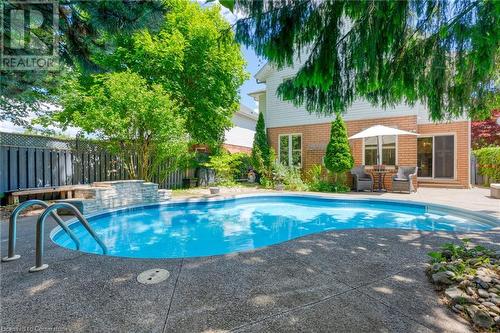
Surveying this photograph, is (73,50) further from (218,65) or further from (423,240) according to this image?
(218,65)

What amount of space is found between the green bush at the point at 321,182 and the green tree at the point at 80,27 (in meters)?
9.42

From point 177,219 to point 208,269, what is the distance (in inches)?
192

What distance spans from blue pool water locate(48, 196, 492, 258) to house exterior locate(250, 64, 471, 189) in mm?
3969

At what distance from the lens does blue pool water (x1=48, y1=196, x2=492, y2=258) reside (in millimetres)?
5152

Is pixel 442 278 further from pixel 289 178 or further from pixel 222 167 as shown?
pixel 222 167

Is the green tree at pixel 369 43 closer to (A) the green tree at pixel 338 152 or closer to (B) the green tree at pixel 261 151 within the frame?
(A) the green tree at pixel 338 152

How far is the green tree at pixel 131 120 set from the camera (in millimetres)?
7645

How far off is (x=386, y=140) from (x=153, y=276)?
11906mm

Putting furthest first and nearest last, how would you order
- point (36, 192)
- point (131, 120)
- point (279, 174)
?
point (279, 174)
point (131, 120)
point (36, 192)

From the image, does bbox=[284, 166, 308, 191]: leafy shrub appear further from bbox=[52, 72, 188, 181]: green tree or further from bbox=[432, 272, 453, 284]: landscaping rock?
bbox=[432, 272, 453, 284]: landscaping rock

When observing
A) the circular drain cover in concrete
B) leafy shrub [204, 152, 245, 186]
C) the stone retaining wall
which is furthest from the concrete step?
the circular drain cover in concrete

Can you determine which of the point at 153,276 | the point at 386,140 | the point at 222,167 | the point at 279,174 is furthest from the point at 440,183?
the point at 153,276

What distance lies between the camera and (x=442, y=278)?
8.11ft

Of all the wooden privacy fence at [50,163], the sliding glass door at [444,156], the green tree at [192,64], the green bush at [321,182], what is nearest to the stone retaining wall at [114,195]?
the wooden privacy fence at [50,163]
